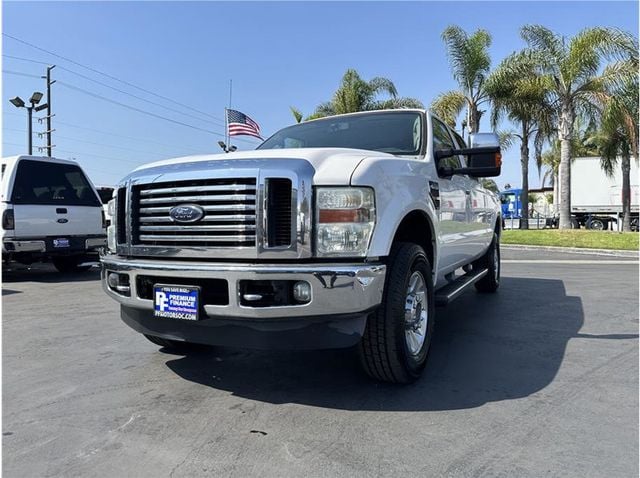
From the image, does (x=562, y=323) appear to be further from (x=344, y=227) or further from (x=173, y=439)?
(x=173, y=439)

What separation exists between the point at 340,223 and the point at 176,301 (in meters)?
1.06

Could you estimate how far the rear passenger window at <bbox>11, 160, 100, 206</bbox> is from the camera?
26.5 feet

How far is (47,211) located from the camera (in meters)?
8.29

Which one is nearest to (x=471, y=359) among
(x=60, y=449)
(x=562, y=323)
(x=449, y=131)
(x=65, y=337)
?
(x=562, y=323)

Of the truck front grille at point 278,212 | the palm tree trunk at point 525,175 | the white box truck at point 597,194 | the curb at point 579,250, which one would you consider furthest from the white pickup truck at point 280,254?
the white box truck at point 597,194

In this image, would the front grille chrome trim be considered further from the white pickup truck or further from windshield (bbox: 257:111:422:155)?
windshield (bbox: 257:111:422:155)

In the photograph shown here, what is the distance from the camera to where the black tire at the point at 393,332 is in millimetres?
2977

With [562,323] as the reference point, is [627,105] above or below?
above

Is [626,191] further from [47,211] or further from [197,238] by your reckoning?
[197,238]

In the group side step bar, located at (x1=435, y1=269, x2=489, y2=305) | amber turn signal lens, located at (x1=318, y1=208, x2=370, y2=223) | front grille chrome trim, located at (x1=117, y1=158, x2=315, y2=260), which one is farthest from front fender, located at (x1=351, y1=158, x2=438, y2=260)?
side step bar, located at (x1=435, y1=269, x2=489, y2=305)

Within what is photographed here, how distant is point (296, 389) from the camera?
327 centimetres

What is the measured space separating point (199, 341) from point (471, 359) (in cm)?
211

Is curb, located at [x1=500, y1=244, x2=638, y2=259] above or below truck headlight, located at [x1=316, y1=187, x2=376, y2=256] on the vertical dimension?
below

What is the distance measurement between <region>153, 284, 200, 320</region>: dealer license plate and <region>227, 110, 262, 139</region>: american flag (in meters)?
12.9
